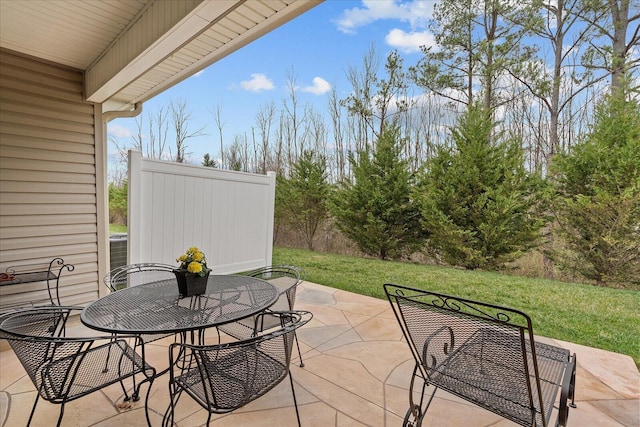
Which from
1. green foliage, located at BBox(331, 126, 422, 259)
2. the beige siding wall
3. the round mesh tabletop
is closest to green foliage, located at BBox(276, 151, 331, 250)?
green foliage, located at BBox(331, 126, 422, 259)

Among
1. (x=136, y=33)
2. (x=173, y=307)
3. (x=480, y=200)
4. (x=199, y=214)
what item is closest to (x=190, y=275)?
(x=173, y=307)

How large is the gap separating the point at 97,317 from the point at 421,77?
277 inches

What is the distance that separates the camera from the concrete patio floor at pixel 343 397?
172 centimetres

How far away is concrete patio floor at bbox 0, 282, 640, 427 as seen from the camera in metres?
1.72

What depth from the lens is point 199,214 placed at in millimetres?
3652

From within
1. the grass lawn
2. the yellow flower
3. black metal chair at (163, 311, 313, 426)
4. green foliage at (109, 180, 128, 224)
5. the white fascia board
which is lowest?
the grass lawn

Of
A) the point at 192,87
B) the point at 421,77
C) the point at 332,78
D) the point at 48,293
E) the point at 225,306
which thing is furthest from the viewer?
the point at 192,87

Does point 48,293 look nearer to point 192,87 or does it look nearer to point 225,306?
point 225,306

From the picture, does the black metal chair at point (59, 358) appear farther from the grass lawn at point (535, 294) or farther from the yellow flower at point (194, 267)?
the grass lawn at point (535, 294)

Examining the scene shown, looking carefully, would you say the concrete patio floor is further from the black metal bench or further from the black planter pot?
the black planter pot

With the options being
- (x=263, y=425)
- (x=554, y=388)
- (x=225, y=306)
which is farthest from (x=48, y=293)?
(x=554, y=388)

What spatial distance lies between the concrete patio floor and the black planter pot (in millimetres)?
609

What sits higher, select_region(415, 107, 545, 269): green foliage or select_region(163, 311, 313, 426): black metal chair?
select_region(415, 107, 545, 269): green foliage

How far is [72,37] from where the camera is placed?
2.34 meters
